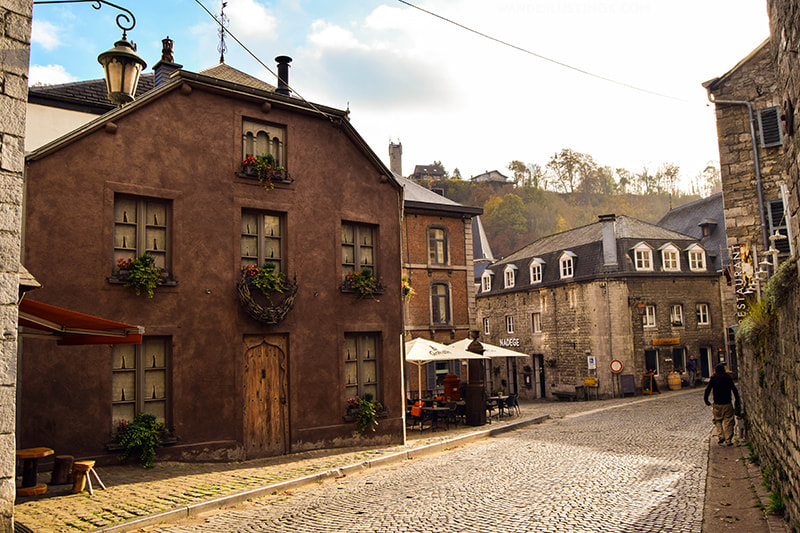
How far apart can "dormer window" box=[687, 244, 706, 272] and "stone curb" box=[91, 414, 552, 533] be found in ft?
67.2

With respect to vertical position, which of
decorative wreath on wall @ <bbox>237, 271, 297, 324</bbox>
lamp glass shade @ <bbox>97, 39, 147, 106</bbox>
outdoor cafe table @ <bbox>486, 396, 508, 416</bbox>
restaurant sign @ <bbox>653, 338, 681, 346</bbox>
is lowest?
→ outdoor cafe table @ <bbox>486, 396, 508, 416</bbox>

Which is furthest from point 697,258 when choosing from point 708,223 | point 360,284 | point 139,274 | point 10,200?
point 10,200

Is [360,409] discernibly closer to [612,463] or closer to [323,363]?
[323,363]

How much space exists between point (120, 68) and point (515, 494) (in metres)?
7.86

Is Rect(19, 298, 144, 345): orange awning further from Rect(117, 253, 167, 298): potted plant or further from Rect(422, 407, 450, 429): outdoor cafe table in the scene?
Rect(422, 407, 450, 429): outdoor cafe table

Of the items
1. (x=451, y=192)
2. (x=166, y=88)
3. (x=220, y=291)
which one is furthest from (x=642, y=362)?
(x=451, y=192)

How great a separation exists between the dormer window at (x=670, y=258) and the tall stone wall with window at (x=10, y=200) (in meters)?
30.6

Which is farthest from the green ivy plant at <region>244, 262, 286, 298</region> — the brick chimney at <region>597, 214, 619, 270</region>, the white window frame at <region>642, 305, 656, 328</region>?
the white window frame at <region>642, 305, 656, 328</region>

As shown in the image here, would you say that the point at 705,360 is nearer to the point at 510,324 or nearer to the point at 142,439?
the point at 510,324

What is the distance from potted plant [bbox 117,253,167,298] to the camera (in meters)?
10.8

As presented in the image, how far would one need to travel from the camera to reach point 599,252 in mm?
30766

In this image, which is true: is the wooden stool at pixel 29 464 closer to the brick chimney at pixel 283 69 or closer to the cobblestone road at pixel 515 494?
the cobblestone road at pixel 515 494

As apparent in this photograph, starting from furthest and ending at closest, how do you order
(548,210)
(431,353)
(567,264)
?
(548,210)
(567,264)
(431,353)

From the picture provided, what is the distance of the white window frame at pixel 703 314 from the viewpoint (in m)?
31.2
